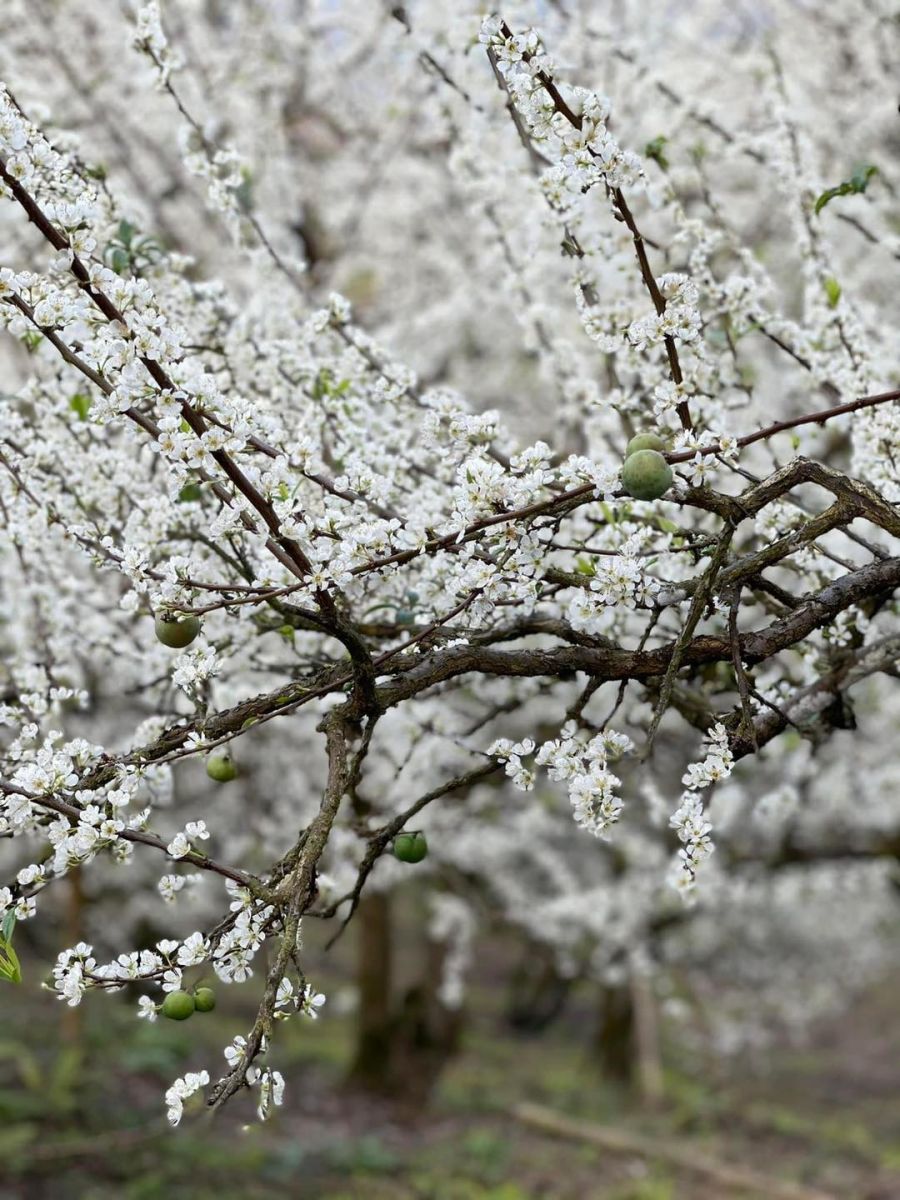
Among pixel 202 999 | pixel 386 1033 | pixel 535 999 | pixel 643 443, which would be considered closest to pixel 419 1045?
pixel 386 1033

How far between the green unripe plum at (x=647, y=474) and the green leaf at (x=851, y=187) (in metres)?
1.19

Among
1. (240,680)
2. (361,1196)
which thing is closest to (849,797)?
(361,1196)

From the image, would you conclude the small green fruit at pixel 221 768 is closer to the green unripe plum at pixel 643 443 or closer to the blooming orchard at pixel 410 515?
the blooming orchard at pixel 410 515

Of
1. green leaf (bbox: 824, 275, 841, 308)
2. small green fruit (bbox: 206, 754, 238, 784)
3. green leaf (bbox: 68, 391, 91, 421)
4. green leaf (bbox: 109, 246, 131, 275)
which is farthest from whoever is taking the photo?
green leaf (bbox: 824, 275, 841, 308)

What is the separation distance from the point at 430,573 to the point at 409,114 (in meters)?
8.20

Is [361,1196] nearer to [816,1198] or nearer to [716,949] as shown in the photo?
[816,1198]

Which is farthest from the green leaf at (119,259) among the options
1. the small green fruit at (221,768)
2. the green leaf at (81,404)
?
the small green fruit at (221,768)

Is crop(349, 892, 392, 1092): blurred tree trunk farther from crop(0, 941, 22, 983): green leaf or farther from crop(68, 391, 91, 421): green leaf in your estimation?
crop(0, 941, 22, 983): green leaf

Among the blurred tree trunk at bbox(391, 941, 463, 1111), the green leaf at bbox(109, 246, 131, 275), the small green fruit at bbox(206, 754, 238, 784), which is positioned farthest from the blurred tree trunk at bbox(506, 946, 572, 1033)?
the green leaf at bbox(109, 246, 131, 275)

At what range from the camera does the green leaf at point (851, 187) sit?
8.06ft

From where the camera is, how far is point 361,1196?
639cm

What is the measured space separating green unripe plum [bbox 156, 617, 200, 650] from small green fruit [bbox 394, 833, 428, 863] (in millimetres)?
549

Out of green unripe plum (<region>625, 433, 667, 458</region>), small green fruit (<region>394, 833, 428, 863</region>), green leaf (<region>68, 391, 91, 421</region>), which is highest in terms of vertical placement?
green leaf (<region>68, 391, 91, 421</region>)

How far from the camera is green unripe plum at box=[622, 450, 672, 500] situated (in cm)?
161
